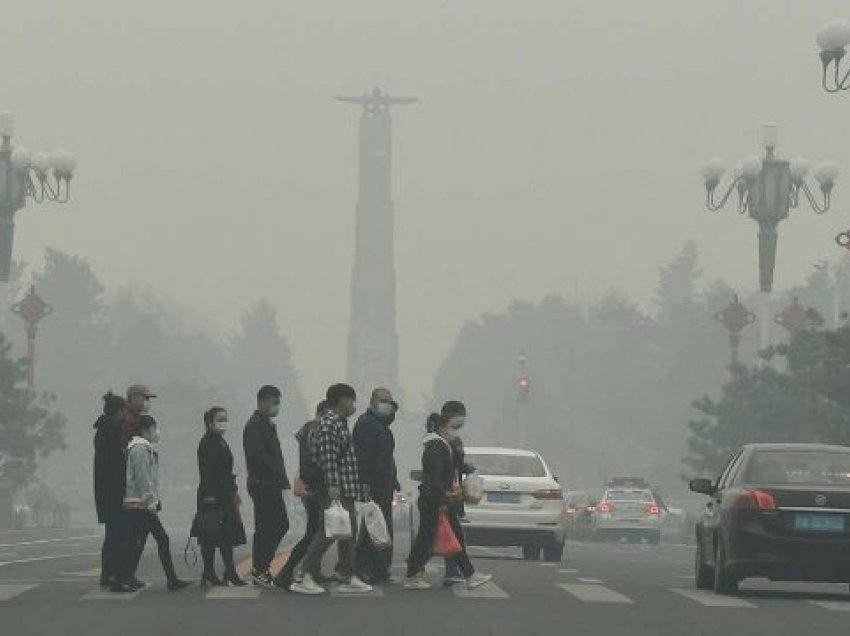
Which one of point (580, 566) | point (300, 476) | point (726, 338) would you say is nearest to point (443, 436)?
point (300, 476)

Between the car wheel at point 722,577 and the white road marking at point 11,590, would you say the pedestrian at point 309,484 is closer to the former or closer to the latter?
the white road marking at point 11,590

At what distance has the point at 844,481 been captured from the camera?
26.4 meters

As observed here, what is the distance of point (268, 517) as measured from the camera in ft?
86.7

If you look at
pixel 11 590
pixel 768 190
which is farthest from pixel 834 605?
pixel 768 190

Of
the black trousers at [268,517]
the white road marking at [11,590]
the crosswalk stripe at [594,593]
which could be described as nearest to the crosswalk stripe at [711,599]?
the crosswalk stripe at [594,593]

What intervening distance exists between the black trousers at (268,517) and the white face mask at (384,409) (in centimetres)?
112

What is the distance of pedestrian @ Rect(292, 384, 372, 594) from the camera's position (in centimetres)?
2539

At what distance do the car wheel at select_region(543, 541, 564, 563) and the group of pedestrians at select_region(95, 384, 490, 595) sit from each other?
11.6 m

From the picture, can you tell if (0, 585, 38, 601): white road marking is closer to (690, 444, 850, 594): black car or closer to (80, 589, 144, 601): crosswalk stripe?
(80, 589, 144, 601): crosswalk stripe

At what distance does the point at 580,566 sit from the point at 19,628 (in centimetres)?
1633

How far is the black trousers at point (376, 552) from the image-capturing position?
26719mm

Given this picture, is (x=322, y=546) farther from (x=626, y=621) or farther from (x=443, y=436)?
(x=626, y=621)

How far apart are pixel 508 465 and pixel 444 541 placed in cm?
1311

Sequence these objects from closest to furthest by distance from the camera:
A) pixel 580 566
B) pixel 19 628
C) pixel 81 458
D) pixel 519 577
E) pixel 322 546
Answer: pixel 19 628, pixel 322 546, pixel 519 577, pixel 580 566, pixel 81 458
